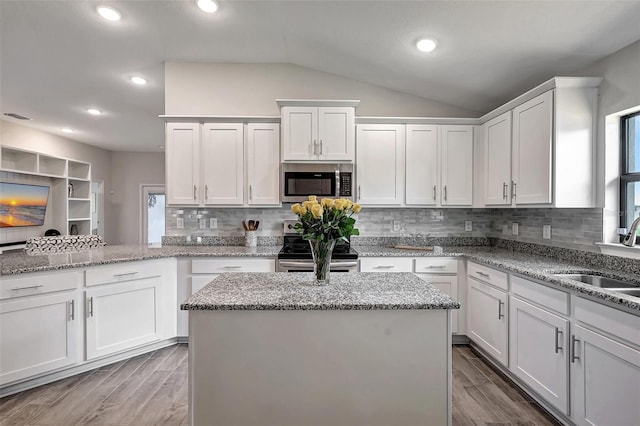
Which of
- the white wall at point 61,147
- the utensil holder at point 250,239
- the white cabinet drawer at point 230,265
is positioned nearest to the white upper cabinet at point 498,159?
the white cabinet drawer at point 230,265

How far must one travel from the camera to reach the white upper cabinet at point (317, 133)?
3.26m

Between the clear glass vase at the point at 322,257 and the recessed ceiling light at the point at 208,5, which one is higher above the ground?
the recessed ceiling light at the point at 208,5

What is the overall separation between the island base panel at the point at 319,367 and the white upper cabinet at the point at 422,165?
2.15 meters

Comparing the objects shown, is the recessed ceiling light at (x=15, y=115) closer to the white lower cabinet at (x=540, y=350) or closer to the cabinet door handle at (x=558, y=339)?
the white lower cabinet at (x=540, y=350)

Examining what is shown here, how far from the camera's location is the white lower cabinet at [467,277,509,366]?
8.15 feet

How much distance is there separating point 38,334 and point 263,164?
227 centimetres

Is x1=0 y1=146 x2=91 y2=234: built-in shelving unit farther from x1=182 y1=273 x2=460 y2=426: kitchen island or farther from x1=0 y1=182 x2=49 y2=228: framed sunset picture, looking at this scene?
x1=182 y1=273 x2=460 y2=426: kitchen island

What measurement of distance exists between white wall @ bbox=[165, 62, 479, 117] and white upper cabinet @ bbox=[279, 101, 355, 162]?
0.46 meters

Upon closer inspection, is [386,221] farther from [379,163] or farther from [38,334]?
[38,334]

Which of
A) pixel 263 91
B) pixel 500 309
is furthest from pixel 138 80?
pixel 500 309

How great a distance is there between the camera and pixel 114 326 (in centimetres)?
269

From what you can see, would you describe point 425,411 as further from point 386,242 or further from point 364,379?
point 386,242

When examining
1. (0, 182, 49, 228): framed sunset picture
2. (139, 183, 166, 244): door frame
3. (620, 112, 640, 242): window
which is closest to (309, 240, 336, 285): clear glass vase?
(620, 112, 640, 242): window

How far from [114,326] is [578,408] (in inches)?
131
